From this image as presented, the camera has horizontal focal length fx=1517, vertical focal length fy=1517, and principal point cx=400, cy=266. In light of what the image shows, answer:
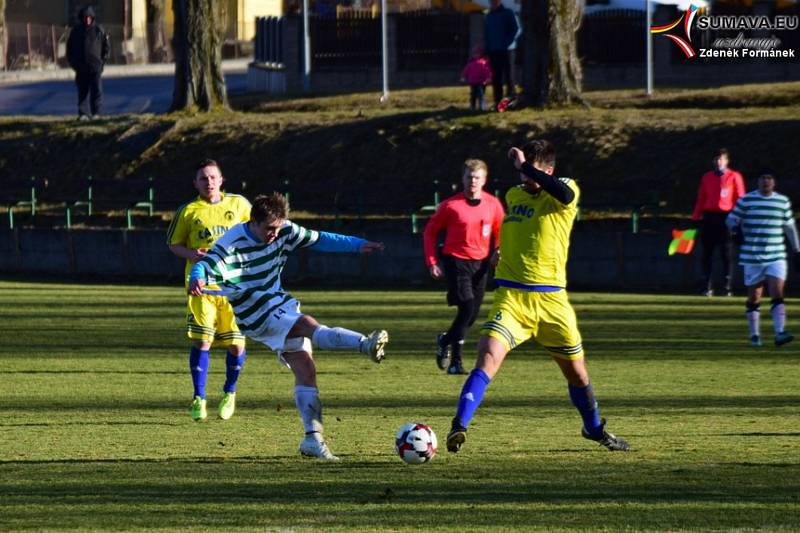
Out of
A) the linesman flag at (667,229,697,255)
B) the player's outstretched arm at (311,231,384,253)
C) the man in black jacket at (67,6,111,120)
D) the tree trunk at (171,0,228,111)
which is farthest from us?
the tree trunk at (171,0,228,111)

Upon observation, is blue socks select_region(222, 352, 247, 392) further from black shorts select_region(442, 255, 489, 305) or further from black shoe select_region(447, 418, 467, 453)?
black shoe select_region(447, 418, 467, 453)

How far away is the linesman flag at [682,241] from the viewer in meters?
23.9

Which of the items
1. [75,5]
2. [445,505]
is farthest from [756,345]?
[75,5]

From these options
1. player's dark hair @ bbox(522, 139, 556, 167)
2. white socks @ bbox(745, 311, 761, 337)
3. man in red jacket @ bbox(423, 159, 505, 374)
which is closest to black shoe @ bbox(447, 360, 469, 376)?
man in red jacket @ bbox(423, 159, 505, 374)

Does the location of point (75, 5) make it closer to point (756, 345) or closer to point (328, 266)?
point (328, 266)

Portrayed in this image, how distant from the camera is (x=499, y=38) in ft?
98.5

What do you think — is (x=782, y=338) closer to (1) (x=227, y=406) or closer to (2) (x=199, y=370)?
(1) (x=227, y=406)

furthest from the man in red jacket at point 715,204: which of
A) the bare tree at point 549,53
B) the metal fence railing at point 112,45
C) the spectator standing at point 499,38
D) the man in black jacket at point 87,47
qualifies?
the metal fence railing at point 112,45

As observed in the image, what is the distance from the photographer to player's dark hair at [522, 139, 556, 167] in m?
9.56

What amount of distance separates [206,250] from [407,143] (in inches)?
781

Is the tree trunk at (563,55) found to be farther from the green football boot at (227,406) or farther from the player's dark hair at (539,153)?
the player's dark hair at (539,153)

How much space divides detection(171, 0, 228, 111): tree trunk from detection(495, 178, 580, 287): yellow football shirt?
25.4 meters

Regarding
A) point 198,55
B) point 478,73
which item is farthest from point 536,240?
point 198,55

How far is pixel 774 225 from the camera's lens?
16.5 meters
